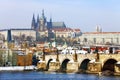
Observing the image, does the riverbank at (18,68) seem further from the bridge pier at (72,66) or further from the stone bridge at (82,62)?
the bridge pier at (72,66)

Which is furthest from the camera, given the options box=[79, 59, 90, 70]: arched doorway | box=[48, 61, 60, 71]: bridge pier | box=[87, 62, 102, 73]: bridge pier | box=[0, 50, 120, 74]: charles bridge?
box=[48, 61, 60, 71]: bridge pier

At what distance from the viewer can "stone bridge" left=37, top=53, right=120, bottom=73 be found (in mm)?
61156

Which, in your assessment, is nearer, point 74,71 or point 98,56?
point 98,56

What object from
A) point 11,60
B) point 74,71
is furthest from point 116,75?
point 11,60

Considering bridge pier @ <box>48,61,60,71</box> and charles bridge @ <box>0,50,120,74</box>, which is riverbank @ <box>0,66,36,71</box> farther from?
bridge pier @ <box>48,61,60,71</box>

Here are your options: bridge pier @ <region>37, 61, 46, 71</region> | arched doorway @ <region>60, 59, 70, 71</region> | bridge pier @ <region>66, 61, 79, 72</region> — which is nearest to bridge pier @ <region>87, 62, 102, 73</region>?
bridge pier @ <region>66, 61, 79, 72</region>

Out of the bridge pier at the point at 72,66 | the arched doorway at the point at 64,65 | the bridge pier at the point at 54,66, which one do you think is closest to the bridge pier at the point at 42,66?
the bridge pier at the point at 54,66

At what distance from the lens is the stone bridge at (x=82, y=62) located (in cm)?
6116

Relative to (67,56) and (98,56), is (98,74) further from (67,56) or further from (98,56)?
(67,56)

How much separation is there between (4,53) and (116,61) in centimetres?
2970

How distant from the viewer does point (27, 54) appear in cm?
8756

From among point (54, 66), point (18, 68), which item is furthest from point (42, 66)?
point (54, 66)

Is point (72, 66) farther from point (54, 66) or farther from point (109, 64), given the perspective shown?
point (109, 64)

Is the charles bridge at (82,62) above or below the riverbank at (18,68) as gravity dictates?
above
